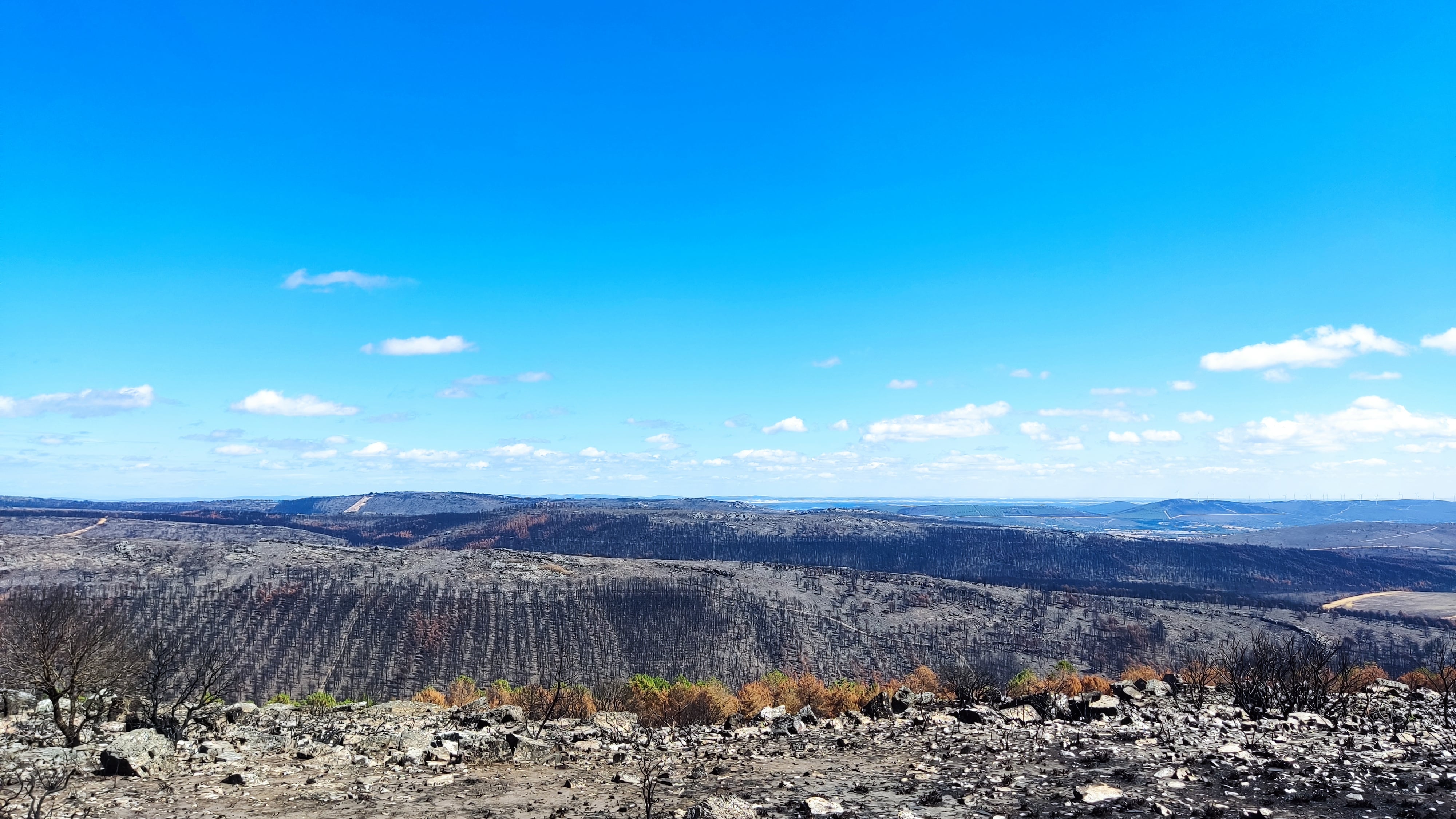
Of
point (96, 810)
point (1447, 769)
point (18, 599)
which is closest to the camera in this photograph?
point (96, 810)

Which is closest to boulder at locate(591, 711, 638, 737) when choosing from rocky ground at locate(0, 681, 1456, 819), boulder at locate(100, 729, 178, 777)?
rocky ground at locate(0, 681, 1456, 819)

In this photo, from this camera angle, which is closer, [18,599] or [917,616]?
[18,599]

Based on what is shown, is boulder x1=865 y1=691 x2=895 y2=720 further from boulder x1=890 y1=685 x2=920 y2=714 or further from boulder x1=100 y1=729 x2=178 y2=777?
boulder x1=100 y1=729 x2=178 y2=777

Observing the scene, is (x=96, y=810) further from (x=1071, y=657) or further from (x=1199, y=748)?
(x=1071, y=657)

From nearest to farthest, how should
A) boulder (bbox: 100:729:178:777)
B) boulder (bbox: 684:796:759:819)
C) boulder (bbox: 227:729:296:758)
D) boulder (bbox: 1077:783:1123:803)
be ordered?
1. boulder (bbox: 684:796:759:819)
2. boulder (bbox: 1077:783:1123:803)
3. boulder (bbox: 100:729:178:777)
4. boulder (bbox: 227:729:296:758)

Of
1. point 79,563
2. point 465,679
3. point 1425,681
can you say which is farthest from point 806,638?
point 79,563

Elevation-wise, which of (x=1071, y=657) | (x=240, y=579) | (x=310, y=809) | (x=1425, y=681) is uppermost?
(x=310, y=809)
